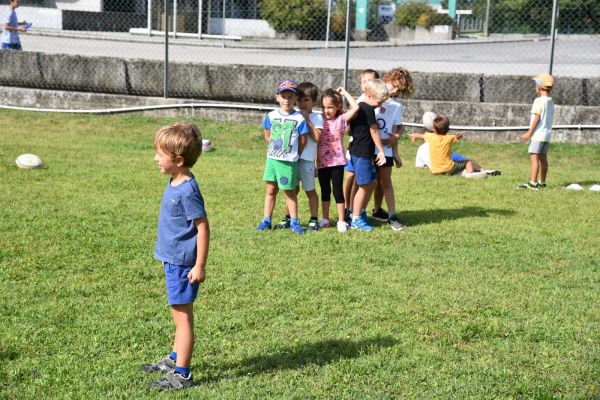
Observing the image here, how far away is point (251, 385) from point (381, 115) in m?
4.31

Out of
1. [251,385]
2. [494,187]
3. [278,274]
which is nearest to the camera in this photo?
[251,385]

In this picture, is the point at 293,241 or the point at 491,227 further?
the point at 491,227

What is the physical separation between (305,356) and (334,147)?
3.56 metres

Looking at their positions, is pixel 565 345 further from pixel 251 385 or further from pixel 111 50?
pixel 111 50

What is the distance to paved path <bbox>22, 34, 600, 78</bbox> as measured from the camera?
51.0 feet

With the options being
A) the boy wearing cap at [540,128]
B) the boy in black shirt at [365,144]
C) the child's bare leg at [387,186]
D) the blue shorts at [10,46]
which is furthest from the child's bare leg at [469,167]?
the blue shorts at [10,46]

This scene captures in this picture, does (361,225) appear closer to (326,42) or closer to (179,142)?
(179,142)

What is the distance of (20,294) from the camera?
5.86 meters

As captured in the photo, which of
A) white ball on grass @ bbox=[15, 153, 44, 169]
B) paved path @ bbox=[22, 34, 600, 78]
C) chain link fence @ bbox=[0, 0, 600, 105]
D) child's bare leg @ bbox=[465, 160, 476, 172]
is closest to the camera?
white ball on grass @ bbox=[15, 153, 44, 169]

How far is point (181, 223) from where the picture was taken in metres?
4.54

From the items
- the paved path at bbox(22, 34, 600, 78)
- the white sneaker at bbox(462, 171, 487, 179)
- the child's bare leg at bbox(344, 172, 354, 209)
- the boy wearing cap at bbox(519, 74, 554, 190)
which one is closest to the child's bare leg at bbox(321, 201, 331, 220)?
the child's bare leg at bbox(344, 172, 354, 209)

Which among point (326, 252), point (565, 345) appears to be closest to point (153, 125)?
point (326, 252)

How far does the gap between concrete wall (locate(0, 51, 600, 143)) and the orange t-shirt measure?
2.50 meters

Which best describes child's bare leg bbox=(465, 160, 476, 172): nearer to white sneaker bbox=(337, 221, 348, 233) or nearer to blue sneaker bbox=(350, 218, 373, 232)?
blue sneaker bbox=(350, 218, 373, 232)
